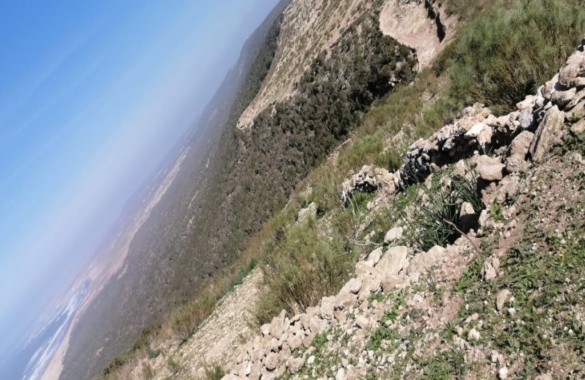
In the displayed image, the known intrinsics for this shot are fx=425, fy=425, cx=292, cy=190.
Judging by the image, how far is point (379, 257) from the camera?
5293mm

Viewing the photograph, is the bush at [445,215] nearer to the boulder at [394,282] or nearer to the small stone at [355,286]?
the boulder at [394,282]

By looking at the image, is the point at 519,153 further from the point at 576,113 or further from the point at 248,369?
the point at 248,369

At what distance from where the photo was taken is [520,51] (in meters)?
6.64

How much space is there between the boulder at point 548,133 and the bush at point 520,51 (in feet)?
8.34

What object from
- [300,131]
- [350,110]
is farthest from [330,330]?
[300,131]

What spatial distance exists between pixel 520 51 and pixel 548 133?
3413 millimetres

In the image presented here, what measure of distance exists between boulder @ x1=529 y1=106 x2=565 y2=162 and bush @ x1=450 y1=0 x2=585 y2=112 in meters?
2.54

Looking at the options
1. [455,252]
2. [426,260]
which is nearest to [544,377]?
[455,252]

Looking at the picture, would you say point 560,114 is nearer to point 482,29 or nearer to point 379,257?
point 379,257

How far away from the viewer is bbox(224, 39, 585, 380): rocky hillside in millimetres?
2734

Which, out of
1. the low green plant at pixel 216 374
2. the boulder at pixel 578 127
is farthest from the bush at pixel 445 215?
the low green plant at pixel 216 374

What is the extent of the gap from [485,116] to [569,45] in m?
1.65

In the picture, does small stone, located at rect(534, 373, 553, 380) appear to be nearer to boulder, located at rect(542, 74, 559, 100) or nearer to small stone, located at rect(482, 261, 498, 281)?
small stone, located at rect(482, 261, 498, 281)

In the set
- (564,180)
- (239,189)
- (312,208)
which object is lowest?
(239,189)
